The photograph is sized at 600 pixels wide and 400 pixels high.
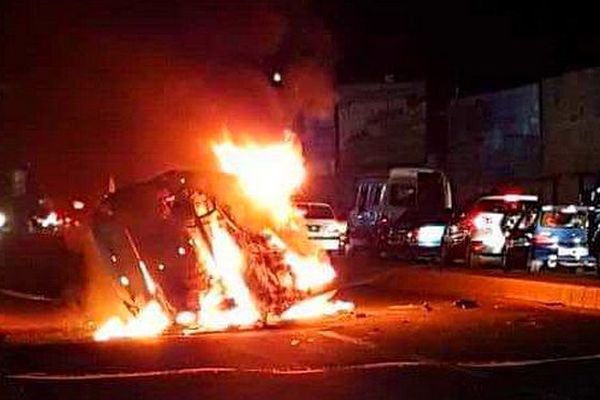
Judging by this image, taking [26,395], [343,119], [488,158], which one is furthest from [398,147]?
[26,395]

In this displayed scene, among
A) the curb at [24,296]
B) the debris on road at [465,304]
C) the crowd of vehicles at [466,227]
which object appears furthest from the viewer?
the crowd of vehicles at [466,227]

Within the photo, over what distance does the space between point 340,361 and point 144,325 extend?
396 centimetres

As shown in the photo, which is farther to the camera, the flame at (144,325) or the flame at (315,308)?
the flame at (315,308)

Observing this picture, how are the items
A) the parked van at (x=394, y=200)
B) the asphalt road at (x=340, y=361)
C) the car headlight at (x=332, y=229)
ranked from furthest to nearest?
the car headlight at (x=332, y=229), the parked van at (x=394, y=200), the asphalt road at (x=340, y=361)

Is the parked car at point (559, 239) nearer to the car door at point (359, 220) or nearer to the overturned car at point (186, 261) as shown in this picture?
the overturned car at point (186, 261)

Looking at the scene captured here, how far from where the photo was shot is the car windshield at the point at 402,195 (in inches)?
1325

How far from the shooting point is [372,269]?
25.3m

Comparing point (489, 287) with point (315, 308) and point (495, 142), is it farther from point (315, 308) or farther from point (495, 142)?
point (495, 142)

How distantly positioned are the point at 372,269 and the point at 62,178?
26.3m

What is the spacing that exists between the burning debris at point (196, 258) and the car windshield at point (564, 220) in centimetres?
843

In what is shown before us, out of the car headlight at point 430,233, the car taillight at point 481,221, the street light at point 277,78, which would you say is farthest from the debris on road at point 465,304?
the car headlight at point 430,233

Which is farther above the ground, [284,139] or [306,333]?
[284,139]

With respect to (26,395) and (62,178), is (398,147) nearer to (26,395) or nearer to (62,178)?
(62,178)

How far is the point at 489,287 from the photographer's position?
2100cm
